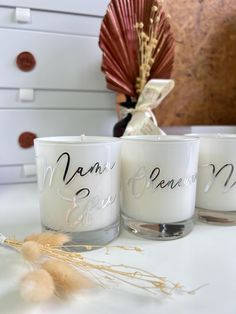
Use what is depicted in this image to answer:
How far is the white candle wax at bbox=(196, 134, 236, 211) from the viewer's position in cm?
38

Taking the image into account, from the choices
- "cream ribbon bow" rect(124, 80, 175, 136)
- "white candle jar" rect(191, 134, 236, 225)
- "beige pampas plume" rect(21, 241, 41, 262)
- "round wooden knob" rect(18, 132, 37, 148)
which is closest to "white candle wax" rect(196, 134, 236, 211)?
"white candle jar" rect(191, 134, 236, 225)

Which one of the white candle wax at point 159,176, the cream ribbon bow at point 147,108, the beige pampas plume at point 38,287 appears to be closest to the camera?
the beige pampas plume at point 38,287

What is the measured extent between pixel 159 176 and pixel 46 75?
1.22ft

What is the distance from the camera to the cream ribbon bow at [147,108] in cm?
50

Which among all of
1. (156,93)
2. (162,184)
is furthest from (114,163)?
(156,93)

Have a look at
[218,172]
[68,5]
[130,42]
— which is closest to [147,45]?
[130,42]

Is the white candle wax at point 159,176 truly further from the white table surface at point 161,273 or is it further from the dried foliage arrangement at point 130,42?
the dried foliage arrangement at point 130,42

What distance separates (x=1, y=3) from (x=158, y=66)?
0.31m

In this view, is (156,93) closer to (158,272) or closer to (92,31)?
(92,31)

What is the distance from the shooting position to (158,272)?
27 centimetres

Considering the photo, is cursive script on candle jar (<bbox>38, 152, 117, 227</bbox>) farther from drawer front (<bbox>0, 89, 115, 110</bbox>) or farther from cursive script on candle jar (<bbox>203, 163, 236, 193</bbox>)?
drawer front (<bbox>0, 89, 115, 110</bbox>)

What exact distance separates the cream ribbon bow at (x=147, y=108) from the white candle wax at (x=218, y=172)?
0.41 ft

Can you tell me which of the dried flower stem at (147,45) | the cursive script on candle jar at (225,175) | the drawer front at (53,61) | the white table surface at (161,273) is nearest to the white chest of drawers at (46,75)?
the drawer front at (53,61)

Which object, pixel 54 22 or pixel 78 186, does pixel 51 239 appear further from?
pixel 54 22
